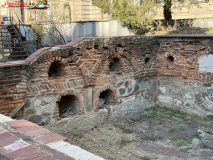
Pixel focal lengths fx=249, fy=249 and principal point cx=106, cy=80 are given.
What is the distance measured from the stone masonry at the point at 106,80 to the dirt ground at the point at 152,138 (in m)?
0.32

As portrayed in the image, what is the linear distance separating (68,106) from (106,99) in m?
1.15

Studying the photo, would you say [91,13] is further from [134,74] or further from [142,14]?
[134,74]

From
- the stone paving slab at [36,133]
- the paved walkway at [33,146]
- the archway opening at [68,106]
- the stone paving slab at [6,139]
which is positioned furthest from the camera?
the archway opening at [68,106]

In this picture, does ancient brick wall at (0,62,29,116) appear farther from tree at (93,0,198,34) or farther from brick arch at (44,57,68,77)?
tree at (93,0,198,34)

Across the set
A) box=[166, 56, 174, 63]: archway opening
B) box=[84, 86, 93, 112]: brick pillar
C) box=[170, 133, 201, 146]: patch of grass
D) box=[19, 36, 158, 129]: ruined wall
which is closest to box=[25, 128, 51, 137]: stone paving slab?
box=[19, 36, 158, 129]: ruined wall

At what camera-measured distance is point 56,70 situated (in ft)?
20.5

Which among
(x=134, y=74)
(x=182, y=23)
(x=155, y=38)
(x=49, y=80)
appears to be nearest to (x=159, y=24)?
(x=182, y=23)

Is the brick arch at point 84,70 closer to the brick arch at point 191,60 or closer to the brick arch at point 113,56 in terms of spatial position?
the brick arch at point 113,56

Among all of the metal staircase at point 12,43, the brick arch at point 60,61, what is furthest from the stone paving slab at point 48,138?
the metal staircase at point 12,43

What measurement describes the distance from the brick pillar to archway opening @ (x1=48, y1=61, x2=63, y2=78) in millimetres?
768

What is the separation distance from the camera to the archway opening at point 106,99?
22.7 feet

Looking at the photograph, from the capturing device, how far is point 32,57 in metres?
5.23

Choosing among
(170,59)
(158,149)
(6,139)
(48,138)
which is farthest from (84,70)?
(6,139)

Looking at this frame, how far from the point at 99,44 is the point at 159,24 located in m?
5.11
